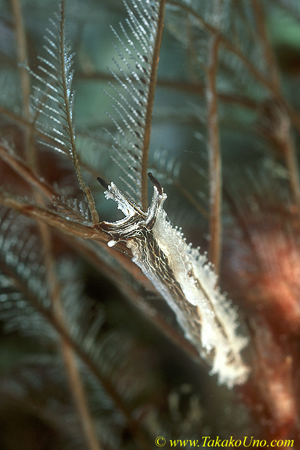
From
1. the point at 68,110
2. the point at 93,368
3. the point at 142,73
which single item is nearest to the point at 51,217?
the point at 68,110

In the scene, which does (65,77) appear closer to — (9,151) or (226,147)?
(9,151)

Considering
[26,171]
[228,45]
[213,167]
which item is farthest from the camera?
[228,45]

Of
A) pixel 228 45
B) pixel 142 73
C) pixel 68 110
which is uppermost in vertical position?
pixel 228 45

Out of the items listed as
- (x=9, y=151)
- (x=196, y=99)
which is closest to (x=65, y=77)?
(x=9, y=151)

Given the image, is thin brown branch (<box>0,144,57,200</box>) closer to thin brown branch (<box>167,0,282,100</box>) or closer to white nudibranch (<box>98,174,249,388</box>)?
white nudibranch (<box>98,174,249,388</box>)

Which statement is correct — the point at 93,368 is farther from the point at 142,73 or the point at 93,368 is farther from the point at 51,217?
the point at 142,73

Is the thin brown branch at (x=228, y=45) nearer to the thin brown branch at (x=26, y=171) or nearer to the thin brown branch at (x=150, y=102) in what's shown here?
the thin brown branch at (x=150, y=102)
